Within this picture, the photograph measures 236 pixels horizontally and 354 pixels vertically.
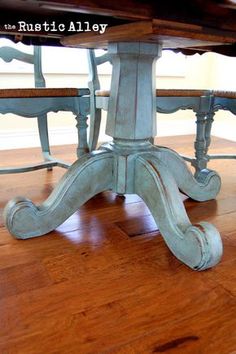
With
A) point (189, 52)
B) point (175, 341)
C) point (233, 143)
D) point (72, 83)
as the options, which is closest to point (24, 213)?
point (175, 341)

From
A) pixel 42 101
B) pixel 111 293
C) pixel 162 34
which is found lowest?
pixel 111 293

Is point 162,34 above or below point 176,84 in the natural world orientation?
above

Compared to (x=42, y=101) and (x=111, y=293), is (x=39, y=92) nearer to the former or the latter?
(x=42, y=101)

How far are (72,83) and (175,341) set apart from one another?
197 centimetres

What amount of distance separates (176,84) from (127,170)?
191 centimetres

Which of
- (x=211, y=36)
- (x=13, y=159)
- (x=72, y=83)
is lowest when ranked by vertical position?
(x=13, y=159)

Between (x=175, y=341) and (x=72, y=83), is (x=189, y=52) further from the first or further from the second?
(x=175, y=341)

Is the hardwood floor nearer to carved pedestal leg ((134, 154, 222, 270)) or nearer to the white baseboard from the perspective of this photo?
carved pedestal leg ((134, 154, 222, 270))

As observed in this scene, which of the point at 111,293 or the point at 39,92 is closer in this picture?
the point at 111,293

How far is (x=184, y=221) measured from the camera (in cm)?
87

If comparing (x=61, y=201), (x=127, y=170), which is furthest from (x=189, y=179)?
(x=61, y=201)

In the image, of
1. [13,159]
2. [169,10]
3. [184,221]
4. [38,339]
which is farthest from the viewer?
[13,159]

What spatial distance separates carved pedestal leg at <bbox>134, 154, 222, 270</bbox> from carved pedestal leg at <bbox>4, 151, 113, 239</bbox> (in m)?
0.12

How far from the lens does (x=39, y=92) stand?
111 centimetres
